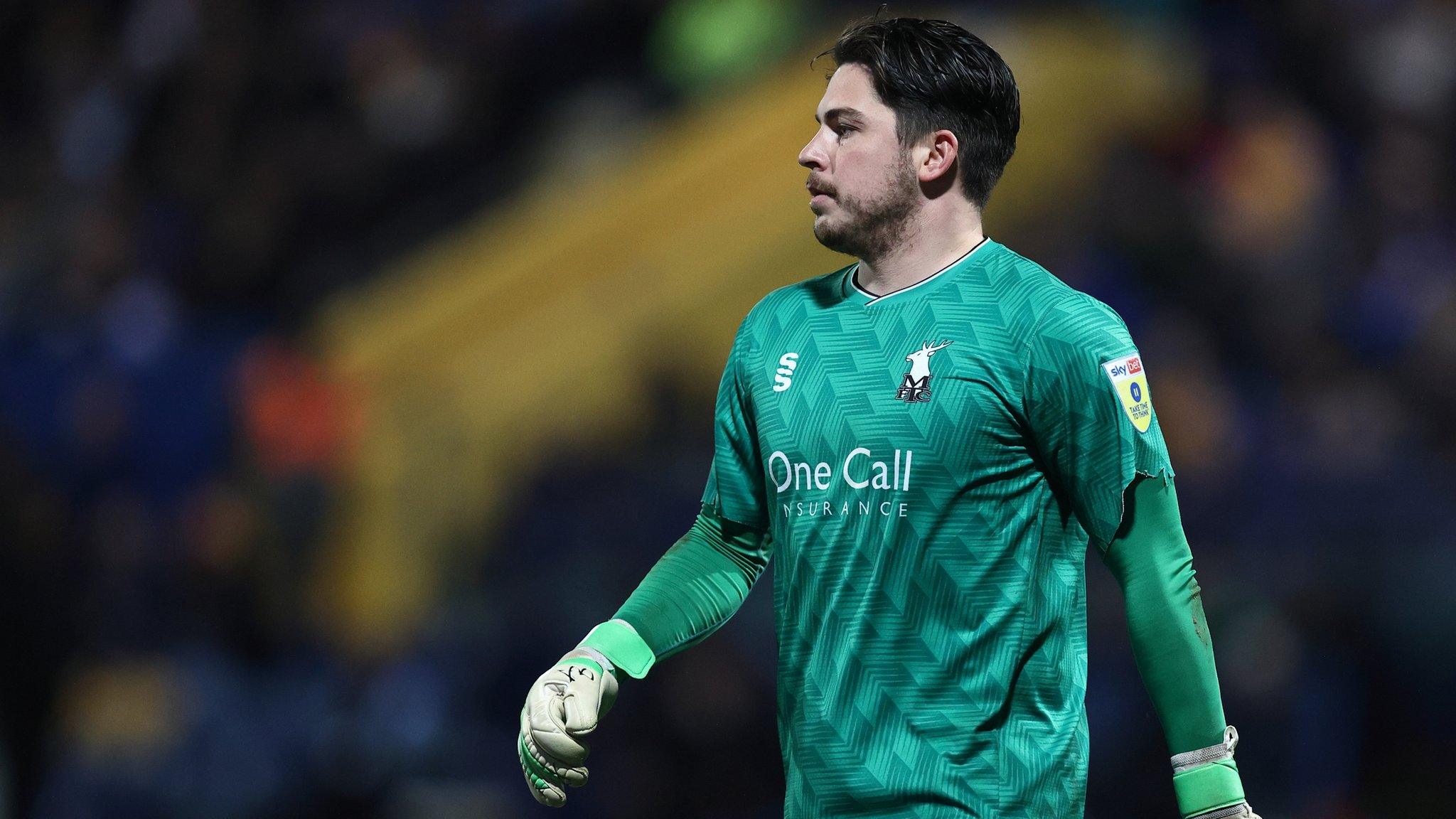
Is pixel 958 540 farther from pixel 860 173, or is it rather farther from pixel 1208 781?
pixel 860 173

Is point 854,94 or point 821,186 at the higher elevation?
point 854,94

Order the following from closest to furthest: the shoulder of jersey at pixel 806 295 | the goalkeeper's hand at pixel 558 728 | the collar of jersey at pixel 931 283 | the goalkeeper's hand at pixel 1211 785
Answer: the goalkeeper's hand at pixel 1211 785
the goalkeeper's hand at pixel 558 728
the collar of jersey at pixel 931 283
the shoulder of jersey at pixel 806 295

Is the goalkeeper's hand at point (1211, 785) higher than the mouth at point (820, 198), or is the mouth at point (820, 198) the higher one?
the mouth at point (820, 198)

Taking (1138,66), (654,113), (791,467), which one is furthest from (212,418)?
(791,467)

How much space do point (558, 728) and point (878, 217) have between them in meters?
0.89

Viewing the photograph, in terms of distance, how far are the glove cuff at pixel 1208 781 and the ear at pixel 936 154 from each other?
90 cm

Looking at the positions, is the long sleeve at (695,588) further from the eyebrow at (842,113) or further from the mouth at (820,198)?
the eyebrow at (842,113)

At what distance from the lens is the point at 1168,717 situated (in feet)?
7.23

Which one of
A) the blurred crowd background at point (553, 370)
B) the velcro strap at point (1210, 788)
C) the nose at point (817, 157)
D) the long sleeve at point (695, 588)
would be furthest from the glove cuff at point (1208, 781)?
the blurred crowd background at point (553, 370)

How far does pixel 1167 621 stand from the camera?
2189mm

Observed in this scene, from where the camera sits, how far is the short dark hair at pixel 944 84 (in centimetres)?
239

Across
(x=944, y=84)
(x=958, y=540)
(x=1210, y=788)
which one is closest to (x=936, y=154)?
(x=944, y=84)

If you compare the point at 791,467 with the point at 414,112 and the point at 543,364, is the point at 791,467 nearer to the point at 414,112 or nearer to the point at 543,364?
the point at 543,364

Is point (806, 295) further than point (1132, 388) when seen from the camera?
Yes
